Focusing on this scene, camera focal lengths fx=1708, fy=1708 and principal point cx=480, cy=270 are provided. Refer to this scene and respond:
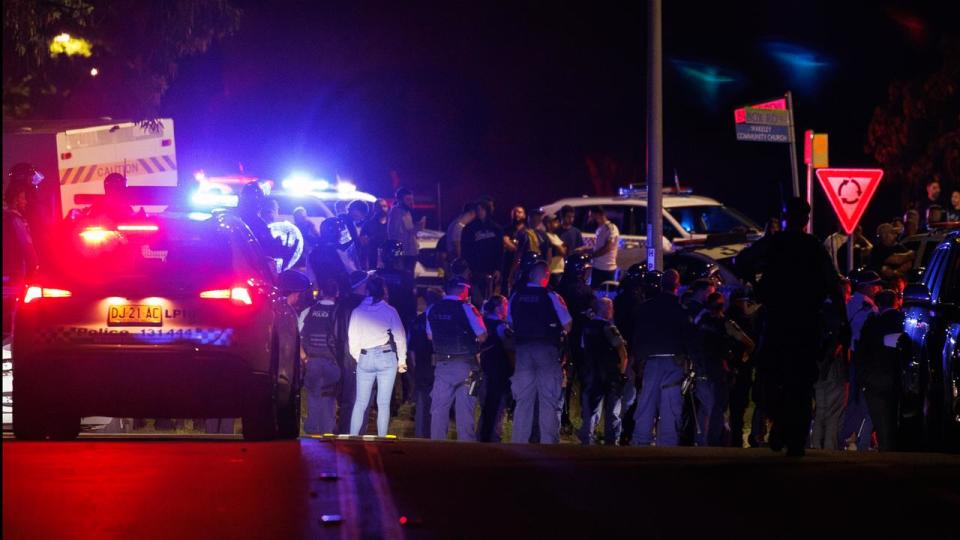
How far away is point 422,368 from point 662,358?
8.42 feet

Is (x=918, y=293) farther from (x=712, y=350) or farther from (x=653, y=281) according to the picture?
Answer: (x=653, y=281)

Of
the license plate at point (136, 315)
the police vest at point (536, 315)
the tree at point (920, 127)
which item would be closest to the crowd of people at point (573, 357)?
the police vest at point (536, 315)

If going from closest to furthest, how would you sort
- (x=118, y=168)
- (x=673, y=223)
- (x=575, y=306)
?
(x=575, y=306) < (x=673, y=223) < (x=118, y=168)

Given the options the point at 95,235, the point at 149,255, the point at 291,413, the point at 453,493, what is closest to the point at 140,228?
the point at 149,255

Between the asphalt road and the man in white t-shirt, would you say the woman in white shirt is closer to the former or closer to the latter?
the asphalt road

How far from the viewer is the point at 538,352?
1612 cm

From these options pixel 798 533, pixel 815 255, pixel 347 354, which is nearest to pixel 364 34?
pixel 347 354

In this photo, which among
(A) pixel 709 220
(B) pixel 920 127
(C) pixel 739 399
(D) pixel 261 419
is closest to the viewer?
(D) pixel 261 419

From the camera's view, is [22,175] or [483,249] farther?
[483,249]

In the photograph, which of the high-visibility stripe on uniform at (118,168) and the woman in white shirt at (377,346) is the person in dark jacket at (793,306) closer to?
the woman in white shirt at (377,346)

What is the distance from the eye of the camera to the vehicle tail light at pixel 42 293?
11016mm

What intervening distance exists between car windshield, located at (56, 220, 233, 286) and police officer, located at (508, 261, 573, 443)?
201 inches

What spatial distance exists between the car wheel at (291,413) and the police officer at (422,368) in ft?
14.7

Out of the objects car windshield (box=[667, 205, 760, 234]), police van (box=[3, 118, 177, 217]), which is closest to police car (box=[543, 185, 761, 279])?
car windshield (box=[667, 205, 760, 234])
